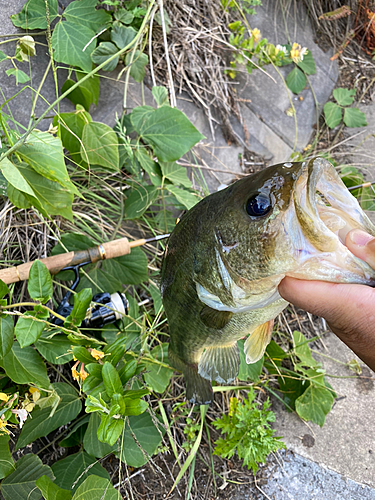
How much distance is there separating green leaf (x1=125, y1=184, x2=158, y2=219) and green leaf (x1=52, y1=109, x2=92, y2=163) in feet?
1.14

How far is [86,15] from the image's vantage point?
203 cm

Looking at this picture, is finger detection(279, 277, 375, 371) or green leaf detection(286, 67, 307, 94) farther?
green leaf detection(286, 67, 307, 94)

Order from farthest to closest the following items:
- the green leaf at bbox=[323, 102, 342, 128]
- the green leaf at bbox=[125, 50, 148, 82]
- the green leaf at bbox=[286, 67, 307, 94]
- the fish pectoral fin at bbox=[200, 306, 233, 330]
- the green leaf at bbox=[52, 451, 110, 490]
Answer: the green leaf at bbox=[323, 102, 342, 128] < the green leaf at bbox=[286, 67, 307, 94] < the green leaf at bbox=[125, 50, 148, 82] < the green leaf at bbox=[52, 451, 110, 490] < the fish pectoral fin at bbox=[200, 306, 233, 330]

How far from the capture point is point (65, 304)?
5.18 feet

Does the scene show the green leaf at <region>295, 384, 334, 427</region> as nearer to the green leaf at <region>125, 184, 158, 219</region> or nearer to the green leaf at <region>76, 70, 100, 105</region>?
the green leaf at <region>125, 184, 158, 219</region>

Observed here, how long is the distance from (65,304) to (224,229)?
86cm

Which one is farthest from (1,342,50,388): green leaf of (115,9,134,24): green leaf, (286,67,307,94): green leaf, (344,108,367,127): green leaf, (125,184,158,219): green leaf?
(344,108,367,127): green leaf

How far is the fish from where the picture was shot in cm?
88

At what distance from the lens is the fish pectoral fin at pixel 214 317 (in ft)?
3.80

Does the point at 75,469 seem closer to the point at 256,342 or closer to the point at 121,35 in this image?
the point at 256,342

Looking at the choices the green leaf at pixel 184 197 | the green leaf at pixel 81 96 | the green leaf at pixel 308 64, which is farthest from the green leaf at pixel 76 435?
the green leaf at pixel 308 64

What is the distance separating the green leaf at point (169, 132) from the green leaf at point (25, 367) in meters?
1.13

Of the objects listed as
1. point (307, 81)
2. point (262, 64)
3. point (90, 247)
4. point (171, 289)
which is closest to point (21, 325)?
point (171, 289)

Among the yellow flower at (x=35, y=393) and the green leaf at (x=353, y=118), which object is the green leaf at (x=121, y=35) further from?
the green leaf at (x=353, y=118)
